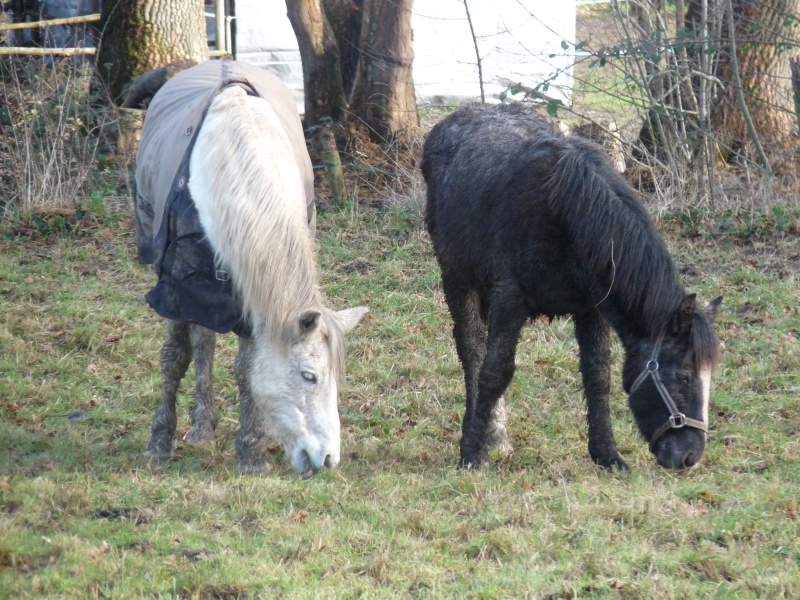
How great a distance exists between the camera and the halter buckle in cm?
470

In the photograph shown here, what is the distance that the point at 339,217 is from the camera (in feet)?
32.6

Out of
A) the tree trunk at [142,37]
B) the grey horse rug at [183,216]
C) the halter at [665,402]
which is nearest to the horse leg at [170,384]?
the grey horse rug at [183,216]

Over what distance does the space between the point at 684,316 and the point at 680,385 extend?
0.34m

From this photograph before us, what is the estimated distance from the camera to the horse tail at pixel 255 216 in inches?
187

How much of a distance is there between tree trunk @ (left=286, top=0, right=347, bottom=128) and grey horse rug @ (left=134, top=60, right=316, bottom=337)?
567cm

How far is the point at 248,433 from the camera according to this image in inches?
206

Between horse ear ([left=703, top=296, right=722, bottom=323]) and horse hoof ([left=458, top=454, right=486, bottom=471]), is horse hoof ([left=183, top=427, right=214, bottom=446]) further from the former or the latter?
horse ear ([left=703, top=296, right=722, bottom=323])

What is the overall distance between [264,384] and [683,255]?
5.18 metres

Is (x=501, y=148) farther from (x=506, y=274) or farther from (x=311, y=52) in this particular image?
(x=311, y=52)

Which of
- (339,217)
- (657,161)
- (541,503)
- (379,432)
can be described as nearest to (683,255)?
(657,161)

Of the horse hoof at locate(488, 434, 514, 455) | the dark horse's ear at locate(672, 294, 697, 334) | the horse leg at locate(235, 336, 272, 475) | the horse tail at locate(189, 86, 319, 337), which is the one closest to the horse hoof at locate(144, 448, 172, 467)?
the horse leg at locate(235, 336, 272, 475)

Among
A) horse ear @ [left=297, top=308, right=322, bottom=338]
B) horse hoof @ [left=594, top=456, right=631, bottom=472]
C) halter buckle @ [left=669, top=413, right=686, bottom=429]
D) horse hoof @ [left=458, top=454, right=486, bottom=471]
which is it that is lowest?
horse hoof @ [left=458, top=454, right=486, bottom=471]

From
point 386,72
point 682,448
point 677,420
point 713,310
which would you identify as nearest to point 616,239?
point 713,310

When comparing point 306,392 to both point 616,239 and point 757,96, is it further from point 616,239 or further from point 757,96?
point 757,96
